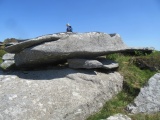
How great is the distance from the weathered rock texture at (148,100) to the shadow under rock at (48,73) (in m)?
2.01

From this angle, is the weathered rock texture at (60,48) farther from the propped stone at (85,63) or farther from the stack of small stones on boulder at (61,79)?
the propped stone at (85,63)

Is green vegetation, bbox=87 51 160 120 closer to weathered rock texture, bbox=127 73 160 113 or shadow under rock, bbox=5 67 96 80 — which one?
weathered rock texture, bbox=127 73 160 113

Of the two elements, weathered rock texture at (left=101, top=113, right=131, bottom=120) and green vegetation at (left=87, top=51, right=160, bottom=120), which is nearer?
weathered rock texture at (left=101, top=113, right=131, bottom=120)

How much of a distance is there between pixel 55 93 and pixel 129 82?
11.3 ft

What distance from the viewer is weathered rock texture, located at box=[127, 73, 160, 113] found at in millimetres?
10828

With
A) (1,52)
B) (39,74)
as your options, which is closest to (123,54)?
(39,74)

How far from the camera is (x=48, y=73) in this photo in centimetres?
1184

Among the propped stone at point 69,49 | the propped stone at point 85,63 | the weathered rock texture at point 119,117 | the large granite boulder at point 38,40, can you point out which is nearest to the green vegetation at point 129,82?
the weathered rock texture at point 119,117

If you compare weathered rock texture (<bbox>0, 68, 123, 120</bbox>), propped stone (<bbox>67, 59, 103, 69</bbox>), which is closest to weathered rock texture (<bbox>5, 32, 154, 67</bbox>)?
propped stone (<bbox>67, 59, 103, 69</bbox>)

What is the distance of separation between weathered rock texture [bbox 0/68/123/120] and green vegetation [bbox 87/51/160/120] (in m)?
0.25

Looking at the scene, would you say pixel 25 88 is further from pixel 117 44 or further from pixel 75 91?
pixel 117 44

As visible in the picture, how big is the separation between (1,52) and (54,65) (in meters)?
18.8

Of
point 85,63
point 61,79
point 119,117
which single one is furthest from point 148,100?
point 61,79

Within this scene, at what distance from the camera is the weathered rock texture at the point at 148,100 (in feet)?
35.5
